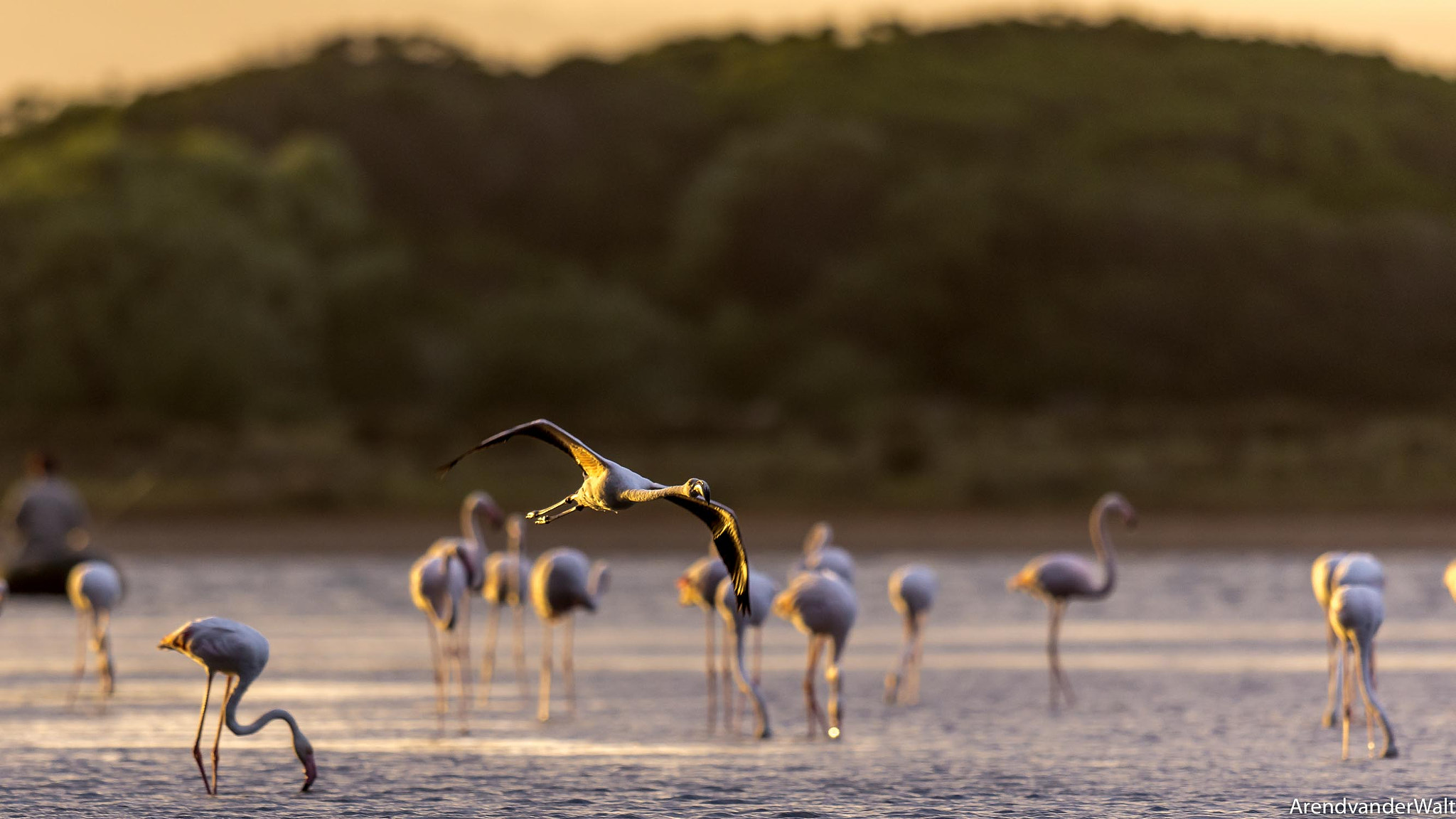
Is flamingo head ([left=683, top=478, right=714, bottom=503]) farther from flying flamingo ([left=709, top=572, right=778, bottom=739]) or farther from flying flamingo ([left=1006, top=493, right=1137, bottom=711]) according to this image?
flying flamingo ([left=1006, top=493, right=1137, bottom=711])

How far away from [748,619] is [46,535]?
10.2 m

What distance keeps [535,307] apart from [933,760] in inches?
2377

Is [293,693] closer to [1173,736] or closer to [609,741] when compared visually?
[609,741]

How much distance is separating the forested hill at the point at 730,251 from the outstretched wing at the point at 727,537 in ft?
145

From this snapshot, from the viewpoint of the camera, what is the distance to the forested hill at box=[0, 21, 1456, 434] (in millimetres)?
60281

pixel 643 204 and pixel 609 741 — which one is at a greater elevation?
pixel 643 204

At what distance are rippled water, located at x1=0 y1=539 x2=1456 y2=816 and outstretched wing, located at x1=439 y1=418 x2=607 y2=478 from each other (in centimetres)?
182

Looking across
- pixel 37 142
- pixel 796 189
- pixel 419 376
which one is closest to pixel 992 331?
pixel 796 189

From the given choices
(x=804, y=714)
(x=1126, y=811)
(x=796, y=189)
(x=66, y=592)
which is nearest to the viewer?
(x=1126, y=811)

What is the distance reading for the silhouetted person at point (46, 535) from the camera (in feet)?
67.1

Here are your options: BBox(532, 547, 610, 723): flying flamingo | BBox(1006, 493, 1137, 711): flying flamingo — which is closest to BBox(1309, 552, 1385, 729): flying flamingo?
BBox(1006, 493, 1137, 711): flying flamingo

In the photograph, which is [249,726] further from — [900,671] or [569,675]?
[900,671]

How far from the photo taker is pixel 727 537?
9.52m

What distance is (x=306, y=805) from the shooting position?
10594mm
